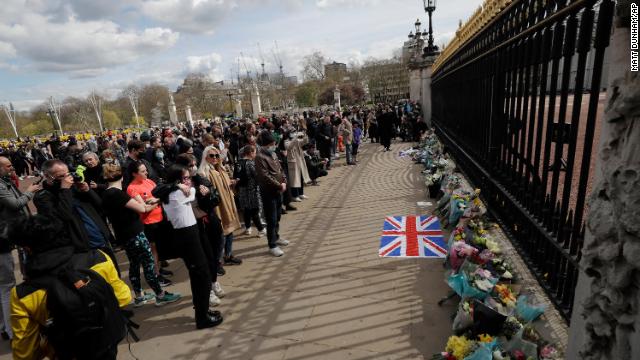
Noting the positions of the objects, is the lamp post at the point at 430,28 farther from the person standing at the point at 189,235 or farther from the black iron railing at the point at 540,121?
the person standing at the point at 189,235

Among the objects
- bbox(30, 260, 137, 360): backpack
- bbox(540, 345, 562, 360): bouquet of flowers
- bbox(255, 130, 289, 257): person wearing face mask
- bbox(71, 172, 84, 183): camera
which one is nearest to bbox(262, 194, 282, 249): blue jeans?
bbox(255, 130, 289, 257): person wearing face mask

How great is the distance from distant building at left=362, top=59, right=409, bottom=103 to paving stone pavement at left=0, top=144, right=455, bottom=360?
65792mm

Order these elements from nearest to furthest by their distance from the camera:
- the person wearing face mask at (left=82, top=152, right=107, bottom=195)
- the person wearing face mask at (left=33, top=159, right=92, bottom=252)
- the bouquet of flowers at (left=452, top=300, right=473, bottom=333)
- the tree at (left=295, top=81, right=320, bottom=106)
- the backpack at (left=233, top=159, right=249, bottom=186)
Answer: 1. the bouquet of flowers at (left=452, top=300, right=473, bottom=333)
2. the person wearing face mask at (left=33, top=159, right=92, bottom=252)
3. the person wearing face mask at (left=82, top=152, right=107, bottom=195)
4. the backpack at (left=233, top=159, right=249, bottom=186)
5. the tree at (left=295, top=81, right=320, bottom=106)

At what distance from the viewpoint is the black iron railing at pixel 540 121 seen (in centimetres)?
202

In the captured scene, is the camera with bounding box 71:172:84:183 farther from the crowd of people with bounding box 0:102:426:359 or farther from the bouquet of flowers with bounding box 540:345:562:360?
the bouquet of flowers with bounding box 540:345:562:360

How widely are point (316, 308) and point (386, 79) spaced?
7089 centimetres

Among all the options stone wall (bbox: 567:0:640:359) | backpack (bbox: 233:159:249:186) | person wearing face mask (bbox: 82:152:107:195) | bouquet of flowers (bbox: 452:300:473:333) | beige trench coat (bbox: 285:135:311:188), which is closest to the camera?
stone wall (bbox: 567:0:640:359)

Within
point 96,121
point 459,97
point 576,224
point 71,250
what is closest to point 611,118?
point 576,224

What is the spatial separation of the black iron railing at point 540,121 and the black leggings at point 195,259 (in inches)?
118

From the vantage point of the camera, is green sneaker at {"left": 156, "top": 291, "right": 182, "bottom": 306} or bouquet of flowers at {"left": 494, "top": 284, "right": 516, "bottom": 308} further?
green sneaker at {"left": 156, "top": 291, "right": 182, "bottom": 306}

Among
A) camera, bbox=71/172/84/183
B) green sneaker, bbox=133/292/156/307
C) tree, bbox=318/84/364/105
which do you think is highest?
tree, bbox=318/84/364/105

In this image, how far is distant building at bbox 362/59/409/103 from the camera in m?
69.3

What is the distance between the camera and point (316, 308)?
3.89 meters

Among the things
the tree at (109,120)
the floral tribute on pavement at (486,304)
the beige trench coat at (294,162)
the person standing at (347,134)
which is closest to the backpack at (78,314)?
the floral tribute on pavement at (486,304)
